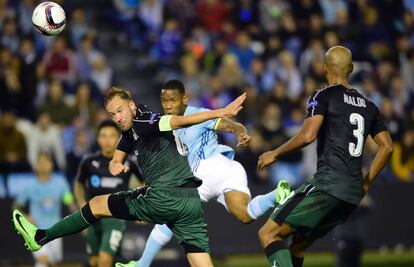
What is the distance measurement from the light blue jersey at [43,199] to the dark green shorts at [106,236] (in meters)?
1.82

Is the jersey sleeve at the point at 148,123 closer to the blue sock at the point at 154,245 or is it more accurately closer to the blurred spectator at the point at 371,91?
the blue sock at the point at 154,245

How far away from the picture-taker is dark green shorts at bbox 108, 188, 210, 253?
33.4 ft

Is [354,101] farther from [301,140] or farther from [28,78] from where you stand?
[28,78]

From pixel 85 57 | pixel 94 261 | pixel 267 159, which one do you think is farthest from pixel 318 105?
pixel 85 57

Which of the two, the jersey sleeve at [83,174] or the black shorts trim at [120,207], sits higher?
the jersey sleeve at [83,174]

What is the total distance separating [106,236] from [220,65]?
8175 mm

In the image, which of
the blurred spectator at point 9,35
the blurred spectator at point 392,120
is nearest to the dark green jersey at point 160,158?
the blurred spectator at point 9,35

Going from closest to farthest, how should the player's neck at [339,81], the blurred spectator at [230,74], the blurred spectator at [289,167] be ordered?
the player's neck at [339,81]
the blurred spectator at [289,167]
the blurred spectator at [230,74]

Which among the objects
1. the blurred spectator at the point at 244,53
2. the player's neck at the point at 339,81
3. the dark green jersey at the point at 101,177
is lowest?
the dark green jersey at the point at 101,177

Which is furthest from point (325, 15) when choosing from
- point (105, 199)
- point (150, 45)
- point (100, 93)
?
point (105, 199)

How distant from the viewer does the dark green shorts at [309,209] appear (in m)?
10.1

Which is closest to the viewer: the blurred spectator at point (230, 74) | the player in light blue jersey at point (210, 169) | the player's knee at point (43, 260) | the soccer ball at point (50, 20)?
the player in light blue jersey at point (210, 169)

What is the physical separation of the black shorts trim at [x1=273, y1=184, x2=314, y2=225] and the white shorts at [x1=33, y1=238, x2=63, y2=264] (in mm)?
4770

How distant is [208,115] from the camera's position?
31.1ft
